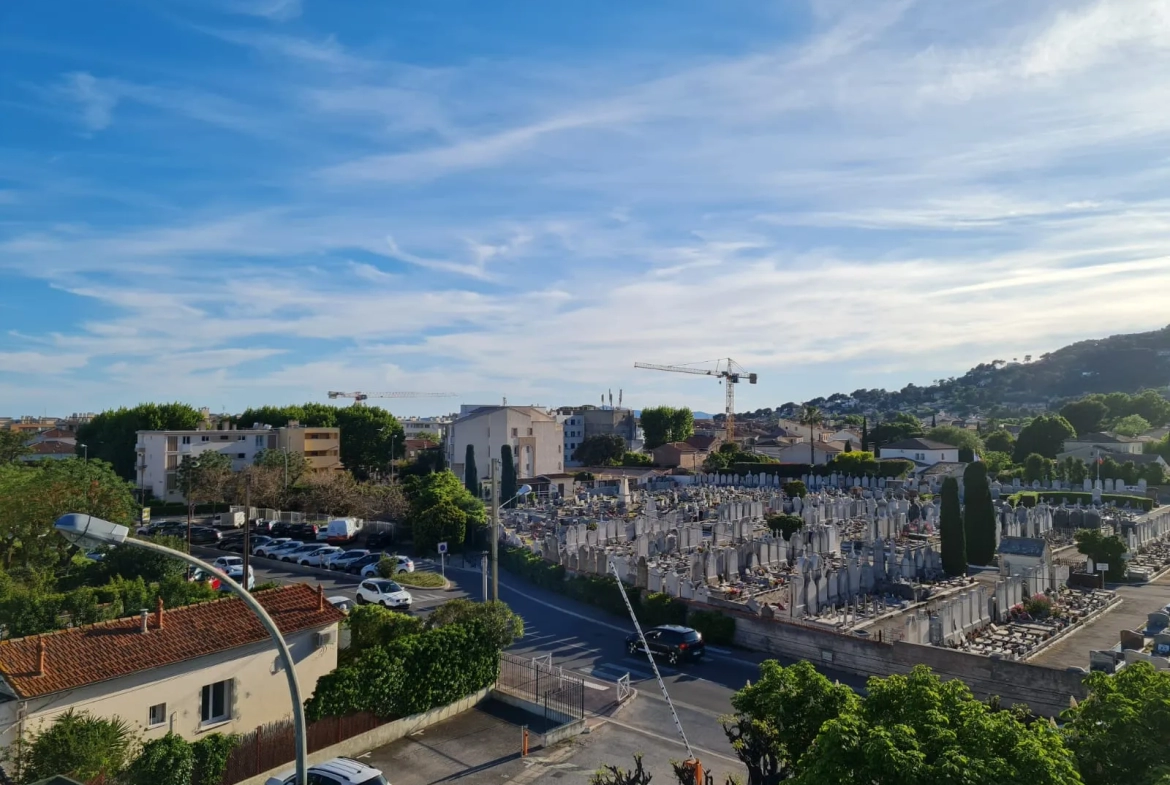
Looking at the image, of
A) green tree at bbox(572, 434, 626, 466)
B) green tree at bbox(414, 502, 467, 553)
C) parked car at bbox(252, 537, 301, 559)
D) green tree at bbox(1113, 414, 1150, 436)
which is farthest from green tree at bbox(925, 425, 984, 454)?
parked car at bbox(252, 537, 301, 559)

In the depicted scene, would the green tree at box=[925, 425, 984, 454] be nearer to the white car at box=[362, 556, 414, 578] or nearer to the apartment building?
the apartment building

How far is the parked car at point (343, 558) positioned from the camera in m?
38.4

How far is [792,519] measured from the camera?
1718 inches

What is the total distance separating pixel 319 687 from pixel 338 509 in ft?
128

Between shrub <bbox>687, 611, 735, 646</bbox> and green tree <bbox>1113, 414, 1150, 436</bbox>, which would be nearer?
shrub <bbox>687, 611, 735, 646</bbox>

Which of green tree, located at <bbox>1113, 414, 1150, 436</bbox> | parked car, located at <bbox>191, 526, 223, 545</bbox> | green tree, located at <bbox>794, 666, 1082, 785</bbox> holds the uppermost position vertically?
green tree, located at <bbox>1113, 414, 1150, 436</bbox>

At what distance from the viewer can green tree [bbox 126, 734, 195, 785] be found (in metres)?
13.4

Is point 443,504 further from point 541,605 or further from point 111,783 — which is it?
point 111,783

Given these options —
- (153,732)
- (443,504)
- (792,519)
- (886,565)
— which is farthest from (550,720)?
(792,519)

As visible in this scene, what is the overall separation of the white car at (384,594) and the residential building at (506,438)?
136 feet

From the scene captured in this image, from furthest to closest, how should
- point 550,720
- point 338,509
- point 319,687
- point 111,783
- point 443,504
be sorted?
point 338,509 → point 443,504 → point 550,720 → point 319,687 → point 111,783

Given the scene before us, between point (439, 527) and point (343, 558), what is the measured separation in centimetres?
507

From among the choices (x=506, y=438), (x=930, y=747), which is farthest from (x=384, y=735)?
(x=506, y=438)

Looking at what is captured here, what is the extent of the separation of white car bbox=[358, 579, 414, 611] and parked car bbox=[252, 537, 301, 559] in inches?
506
